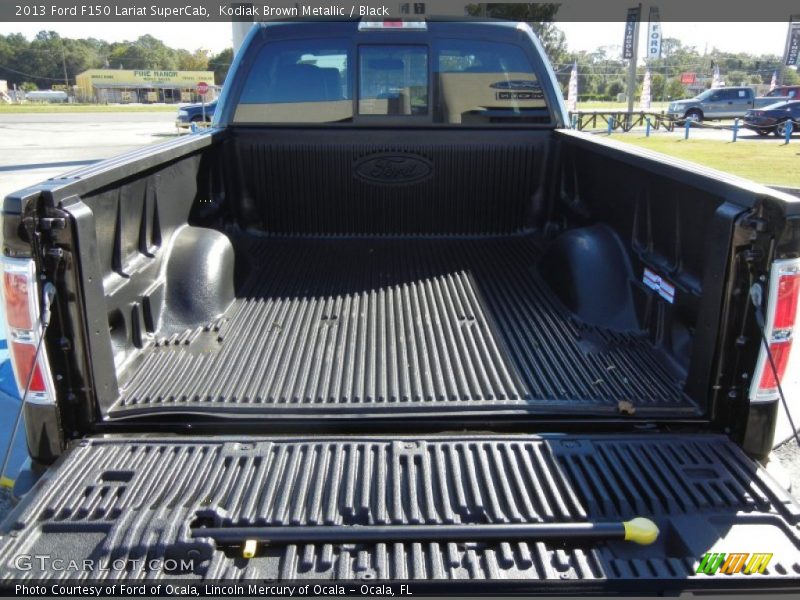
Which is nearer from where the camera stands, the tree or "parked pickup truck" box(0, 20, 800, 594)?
"parked pickup truck" box(0, 20, 800, 594)

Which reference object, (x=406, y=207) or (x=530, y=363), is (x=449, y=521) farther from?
(x=406, y=207)

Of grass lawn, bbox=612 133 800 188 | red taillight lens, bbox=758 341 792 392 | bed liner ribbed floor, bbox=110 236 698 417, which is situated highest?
red taillight lens, bbox=758 341 792 392

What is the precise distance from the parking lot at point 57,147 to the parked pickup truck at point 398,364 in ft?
4.60

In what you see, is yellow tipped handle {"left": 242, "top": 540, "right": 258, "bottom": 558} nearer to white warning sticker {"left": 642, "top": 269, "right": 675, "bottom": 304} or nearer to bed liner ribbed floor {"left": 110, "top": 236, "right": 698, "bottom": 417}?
bed liner ribbed floor {"left": 110, "top": 236, "right": 698, "bottom": 417}

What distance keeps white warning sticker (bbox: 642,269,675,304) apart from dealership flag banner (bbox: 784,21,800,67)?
46.0 meters

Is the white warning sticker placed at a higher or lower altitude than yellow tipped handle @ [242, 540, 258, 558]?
higher

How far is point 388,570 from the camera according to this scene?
5.57 ft

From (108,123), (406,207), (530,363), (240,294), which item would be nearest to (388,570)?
(530,363)

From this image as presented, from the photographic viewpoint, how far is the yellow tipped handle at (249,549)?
5.71 feet

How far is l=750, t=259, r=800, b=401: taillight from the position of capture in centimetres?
202

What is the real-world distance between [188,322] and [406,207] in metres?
1.67

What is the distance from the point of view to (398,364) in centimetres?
274

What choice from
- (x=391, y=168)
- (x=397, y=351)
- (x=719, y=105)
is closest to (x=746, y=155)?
(x=391, y=168)

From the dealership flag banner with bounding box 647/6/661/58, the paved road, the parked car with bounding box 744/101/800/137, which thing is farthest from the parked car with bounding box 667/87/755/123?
the paved road
